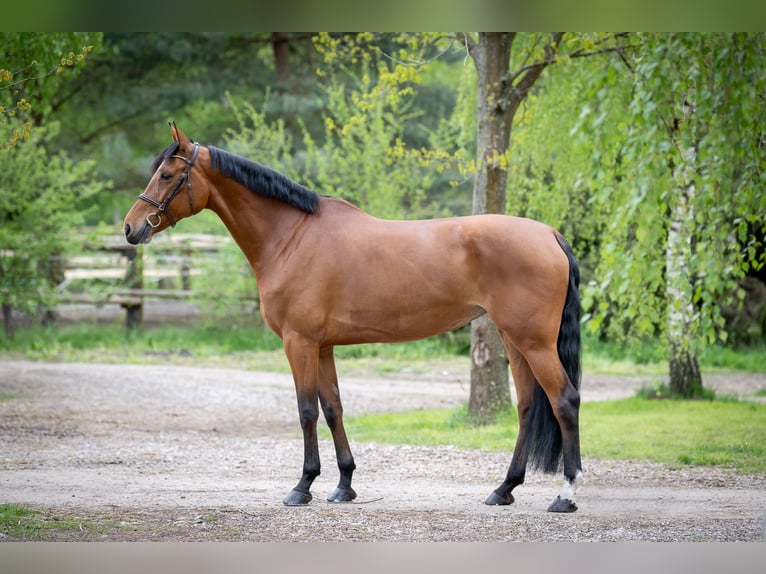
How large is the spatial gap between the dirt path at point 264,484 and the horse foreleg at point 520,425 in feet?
0.32

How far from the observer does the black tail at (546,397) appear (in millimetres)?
4902

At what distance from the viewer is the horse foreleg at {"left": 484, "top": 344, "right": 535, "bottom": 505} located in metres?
5.02

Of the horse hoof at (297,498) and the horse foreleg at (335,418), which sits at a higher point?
the horse foreleg at (335,418)

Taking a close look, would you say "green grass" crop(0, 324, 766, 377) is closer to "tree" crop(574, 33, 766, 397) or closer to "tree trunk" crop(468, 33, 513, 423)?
"tree trunk" crop(468, 33, 513, 423)

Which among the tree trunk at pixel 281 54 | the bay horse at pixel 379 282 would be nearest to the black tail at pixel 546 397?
the bay horse at pixel 379 282

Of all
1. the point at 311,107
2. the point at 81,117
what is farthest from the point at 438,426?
the point at 81,117

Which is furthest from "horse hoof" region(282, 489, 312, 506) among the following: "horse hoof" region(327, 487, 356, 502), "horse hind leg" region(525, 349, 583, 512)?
"horse hind leg" region(525, 349, 583, 512)

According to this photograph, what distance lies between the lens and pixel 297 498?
4996 millimetres

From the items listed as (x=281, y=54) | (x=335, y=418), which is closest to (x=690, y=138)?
(x=335, y=418)

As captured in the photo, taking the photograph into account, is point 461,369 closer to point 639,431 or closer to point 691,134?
point 639,431

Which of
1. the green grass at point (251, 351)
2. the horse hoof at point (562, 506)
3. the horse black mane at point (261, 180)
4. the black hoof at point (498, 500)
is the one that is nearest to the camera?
the horse hoof at point (562, 506)

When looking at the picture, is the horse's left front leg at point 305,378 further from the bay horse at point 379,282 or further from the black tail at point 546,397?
the black tail at point 546,397

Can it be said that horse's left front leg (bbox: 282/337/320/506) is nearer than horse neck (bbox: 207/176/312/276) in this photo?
Yes

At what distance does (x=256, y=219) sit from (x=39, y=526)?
1952mm
